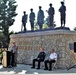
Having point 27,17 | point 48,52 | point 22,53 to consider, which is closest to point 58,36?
point 48,52

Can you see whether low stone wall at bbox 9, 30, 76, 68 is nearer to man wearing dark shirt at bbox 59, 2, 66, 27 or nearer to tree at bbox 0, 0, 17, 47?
man wearing dark shirt at bbox 59, 2, 66, 27

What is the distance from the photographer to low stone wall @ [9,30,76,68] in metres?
15.5

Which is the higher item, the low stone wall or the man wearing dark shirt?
the man wearing dark shirt

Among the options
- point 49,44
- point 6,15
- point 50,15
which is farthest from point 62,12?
point 6,15

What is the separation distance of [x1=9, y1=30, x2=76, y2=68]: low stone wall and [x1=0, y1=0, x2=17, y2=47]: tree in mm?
21448

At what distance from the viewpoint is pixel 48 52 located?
16.4 meters

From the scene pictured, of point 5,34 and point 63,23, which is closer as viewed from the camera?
point 63,23

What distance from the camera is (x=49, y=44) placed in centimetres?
A: 1656

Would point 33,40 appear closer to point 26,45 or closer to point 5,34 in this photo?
point 26,45

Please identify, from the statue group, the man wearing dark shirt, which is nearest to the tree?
the statue group

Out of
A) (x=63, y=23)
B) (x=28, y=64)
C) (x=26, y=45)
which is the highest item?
(x=63, y=23)

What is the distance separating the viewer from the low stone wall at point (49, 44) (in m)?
15.5

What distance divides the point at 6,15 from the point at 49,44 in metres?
25.6

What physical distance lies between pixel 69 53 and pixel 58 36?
126cm
